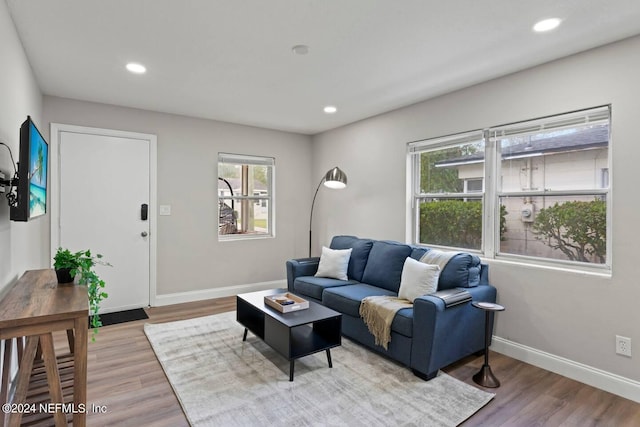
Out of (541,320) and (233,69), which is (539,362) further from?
(233,69)

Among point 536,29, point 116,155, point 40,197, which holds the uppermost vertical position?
point 536,29

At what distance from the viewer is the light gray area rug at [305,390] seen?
2105 mm

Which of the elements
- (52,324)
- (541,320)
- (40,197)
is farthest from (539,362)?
(40,197)

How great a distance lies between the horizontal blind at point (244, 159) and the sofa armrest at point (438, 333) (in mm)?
3365

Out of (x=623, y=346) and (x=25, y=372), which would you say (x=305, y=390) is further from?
(x=623, y=346)

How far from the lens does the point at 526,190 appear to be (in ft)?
9.98

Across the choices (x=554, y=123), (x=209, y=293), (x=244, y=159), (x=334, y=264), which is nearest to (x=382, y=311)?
(x=334, y=264)

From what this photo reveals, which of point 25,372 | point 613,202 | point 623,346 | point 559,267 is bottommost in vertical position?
point 623,346

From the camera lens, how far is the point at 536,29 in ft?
7.53

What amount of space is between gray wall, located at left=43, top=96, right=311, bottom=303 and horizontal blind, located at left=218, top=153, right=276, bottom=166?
68 millimetres

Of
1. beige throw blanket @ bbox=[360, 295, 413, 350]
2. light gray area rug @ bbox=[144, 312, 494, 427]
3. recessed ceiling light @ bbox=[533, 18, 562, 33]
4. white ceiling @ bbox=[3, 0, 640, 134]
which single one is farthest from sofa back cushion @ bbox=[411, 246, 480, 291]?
recessed ceiling light @ bbox=[533, 18, 562, 33]

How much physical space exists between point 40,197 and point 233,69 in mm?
1784

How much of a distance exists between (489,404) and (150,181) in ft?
13.5

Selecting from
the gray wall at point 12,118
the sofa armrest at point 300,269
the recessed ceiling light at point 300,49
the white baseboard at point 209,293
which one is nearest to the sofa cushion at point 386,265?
the sofa armrest at point 300,269
